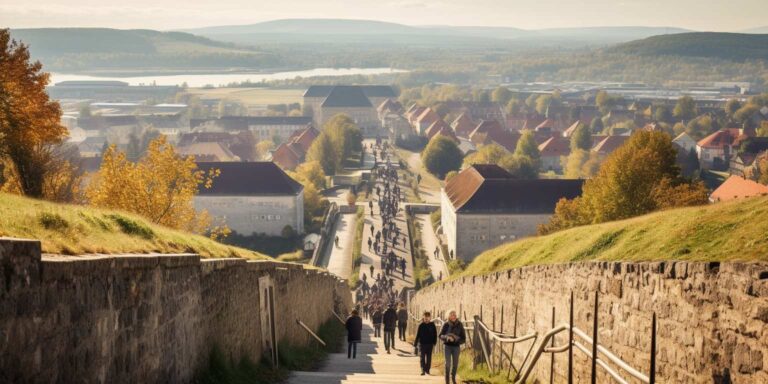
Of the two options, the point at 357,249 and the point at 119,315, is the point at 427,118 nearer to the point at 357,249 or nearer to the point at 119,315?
the point at 357,249

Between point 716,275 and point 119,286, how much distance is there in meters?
4.83

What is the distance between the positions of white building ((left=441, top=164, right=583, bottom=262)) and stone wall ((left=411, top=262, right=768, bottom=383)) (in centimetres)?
6140

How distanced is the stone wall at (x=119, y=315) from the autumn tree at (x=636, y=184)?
38738mm

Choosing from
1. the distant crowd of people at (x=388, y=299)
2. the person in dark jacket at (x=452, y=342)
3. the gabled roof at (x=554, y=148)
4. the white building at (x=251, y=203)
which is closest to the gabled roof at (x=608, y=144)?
the gabled roof at (x=554, y=148)

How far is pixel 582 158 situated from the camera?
443 ft

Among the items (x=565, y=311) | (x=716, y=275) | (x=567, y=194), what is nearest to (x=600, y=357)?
(x=565, y=311)

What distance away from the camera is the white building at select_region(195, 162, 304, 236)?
86250 mm

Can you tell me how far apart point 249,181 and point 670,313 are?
80220 millimetres

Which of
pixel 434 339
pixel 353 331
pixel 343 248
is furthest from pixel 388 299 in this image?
pixel 434 339

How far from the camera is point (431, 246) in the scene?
77.9 meters

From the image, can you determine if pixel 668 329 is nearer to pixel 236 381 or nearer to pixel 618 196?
pixel 236 381

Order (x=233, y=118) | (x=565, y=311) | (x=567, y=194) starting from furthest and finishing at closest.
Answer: (x=233, y=118) < (x=567, y=194) < (x=565, y=311)

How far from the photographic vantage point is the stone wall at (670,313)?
8078 millimetres

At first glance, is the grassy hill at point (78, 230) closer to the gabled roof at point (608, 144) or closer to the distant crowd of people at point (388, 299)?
the distant crowd of people at point (388, 299)
